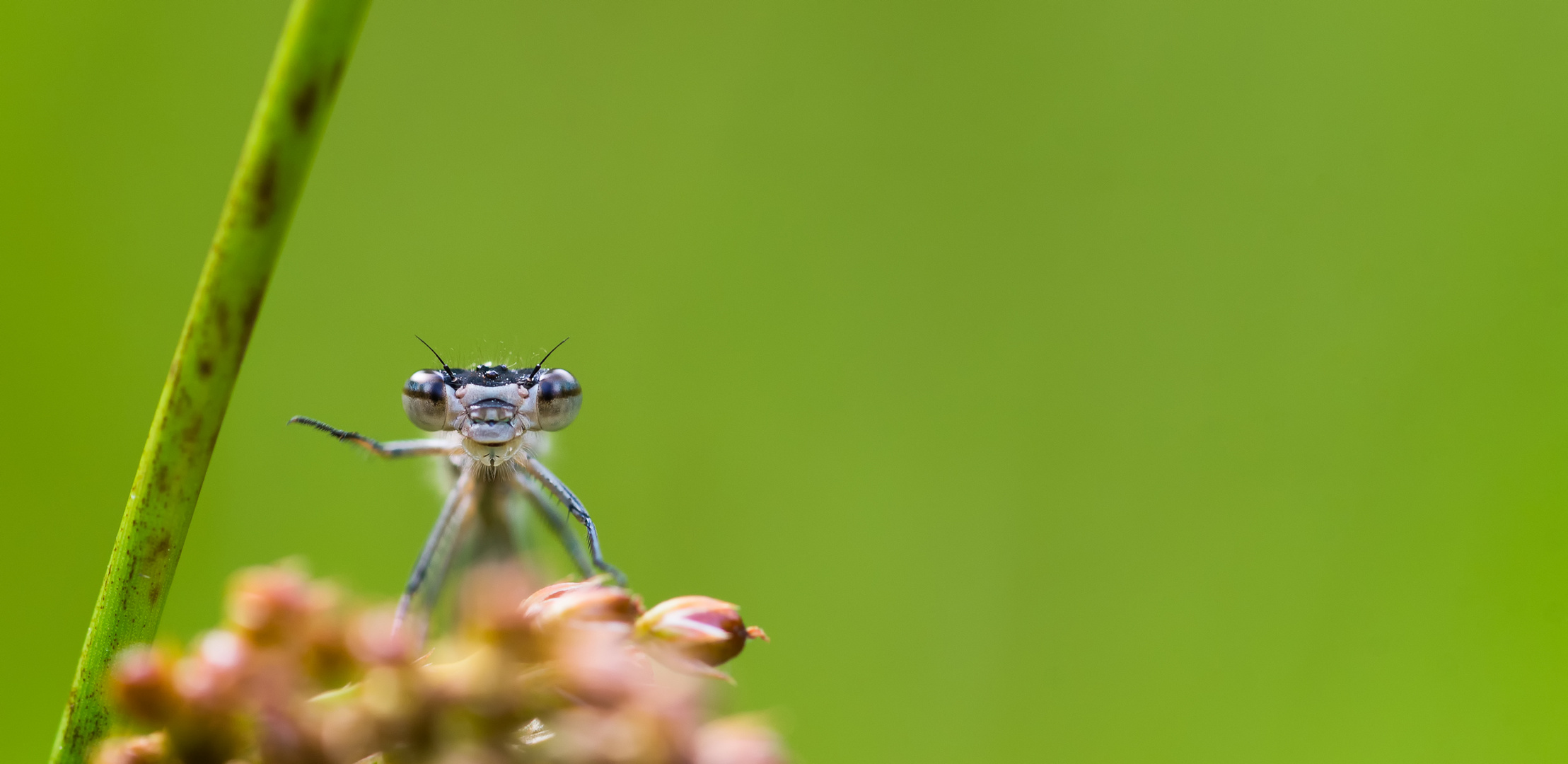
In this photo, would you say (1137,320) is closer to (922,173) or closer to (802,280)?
(922,173)

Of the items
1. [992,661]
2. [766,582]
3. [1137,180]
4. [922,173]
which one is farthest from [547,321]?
[1137,180]

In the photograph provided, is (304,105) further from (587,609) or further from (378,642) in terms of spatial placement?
(587,609)

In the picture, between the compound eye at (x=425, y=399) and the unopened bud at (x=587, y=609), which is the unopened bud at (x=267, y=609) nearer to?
the unopened bud at (x=587, y=609)

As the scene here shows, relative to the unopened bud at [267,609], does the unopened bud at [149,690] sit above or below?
below

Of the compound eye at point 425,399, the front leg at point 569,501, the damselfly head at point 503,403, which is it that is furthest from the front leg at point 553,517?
the compound eye at point 425,399

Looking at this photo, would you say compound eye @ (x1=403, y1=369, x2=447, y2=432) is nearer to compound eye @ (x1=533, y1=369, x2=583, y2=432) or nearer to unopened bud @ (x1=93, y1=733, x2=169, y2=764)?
compound eye @ (x1=533, y1=369, x2=583, y2=432)

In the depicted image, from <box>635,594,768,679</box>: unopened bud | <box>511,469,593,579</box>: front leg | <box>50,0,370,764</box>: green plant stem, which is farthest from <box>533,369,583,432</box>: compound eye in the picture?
<box>50,0,370,764</box>: green plant stem

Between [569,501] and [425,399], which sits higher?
[425,399]

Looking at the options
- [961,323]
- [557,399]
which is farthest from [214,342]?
[961,323]
